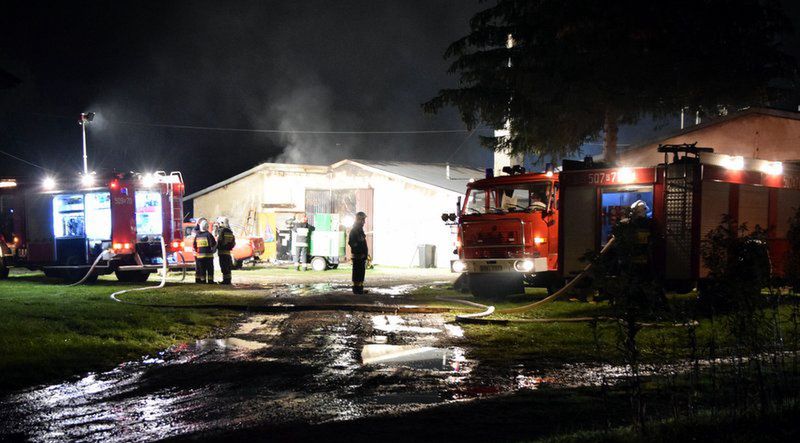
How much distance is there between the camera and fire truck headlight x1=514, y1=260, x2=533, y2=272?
1342 cm

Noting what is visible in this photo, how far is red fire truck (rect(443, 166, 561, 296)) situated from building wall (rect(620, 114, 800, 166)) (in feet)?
18.8

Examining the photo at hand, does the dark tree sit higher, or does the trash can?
the dark tree

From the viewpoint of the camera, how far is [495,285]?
14742 mm

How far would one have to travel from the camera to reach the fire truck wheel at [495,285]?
14461mm

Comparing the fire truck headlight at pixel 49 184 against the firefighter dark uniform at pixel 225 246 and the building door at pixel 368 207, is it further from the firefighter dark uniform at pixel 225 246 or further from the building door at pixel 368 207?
the building door at pixel 368 207

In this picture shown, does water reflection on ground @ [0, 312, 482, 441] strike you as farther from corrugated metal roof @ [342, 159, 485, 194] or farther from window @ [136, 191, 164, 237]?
corrugated metal roof @ [342, 159, 485, 194]

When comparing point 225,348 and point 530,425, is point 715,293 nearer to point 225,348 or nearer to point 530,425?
point 530,425

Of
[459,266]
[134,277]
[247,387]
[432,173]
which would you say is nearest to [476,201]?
[459,266]

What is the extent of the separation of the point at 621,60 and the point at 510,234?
6454 mm

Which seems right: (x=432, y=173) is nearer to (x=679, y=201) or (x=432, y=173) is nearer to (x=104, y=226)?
(x=104, y=226)

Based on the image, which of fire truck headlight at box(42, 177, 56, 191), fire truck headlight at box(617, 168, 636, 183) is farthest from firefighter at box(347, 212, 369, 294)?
fire truck headlight at box(42, 177, 56, 191)

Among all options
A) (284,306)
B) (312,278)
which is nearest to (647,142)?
(312,278)

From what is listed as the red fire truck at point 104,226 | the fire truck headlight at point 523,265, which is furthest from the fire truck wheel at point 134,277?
the fire truck headlight at point 523,265

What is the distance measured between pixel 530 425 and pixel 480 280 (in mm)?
9462
